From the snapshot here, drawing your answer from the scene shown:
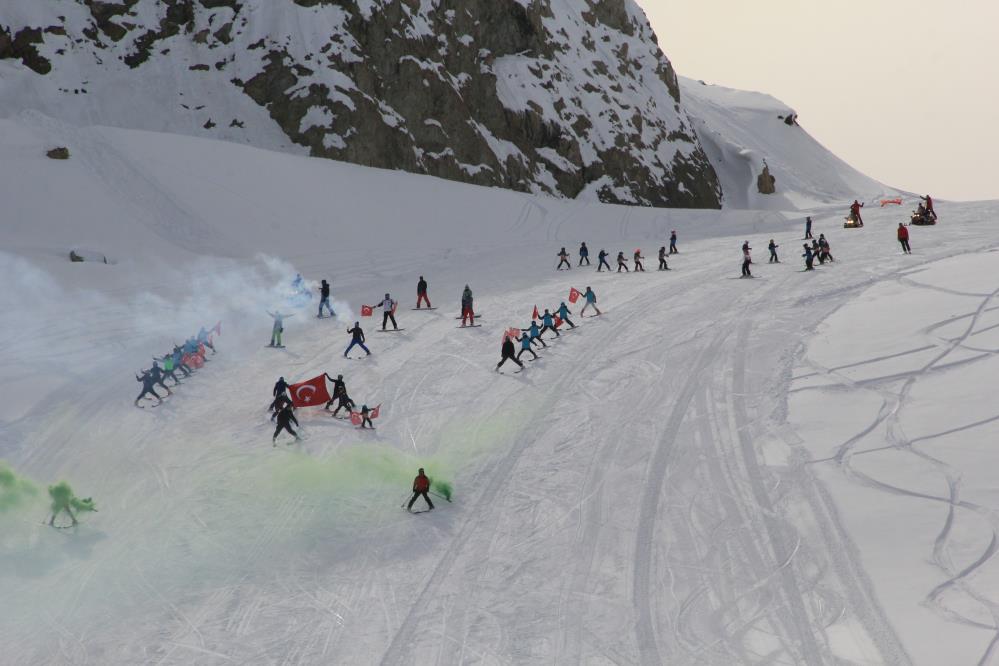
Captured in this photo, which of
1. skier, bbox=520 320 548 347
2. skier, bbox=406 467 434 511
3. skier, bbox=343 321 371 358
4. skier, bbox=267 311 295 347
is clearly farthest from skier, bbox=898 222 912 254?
skier, bbox=406 467 434 511

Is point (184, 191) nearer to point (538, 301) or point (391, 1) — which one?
point (538, 301)

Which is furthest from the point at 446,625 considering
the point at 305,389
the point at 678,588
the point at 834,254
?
the point at 834,254

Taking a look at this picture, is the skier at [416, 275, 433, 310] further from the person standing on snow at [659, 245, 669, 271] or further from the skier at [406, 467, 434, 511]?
the skier at [406, 467, 434, 511]

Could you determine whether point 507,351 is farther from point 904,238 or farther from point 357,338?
point 904,238

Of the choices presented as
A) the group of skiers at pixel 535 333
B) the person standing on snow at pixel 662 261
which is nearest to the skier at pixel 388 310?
the group of skiers at pixel 535 333

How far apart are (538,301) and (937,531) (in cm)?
1925

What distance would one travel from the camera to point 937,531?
13.5 metres

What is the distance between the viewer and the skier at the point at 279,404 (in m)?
19.3

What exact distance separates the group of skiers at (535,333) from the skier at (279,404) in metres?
5.64

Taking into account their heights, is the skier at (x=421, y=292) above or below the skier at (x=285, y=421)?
above

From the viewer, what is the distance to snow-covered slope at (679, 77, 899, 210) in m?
83.0

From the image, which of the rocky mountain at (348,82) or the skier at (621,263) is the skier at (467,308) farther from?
the rocky mountain at (348,82)

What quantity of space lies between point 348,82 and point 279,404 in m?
42.3

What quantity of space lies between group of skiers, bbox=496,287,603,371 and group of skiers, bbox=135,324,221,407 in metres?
7.89
